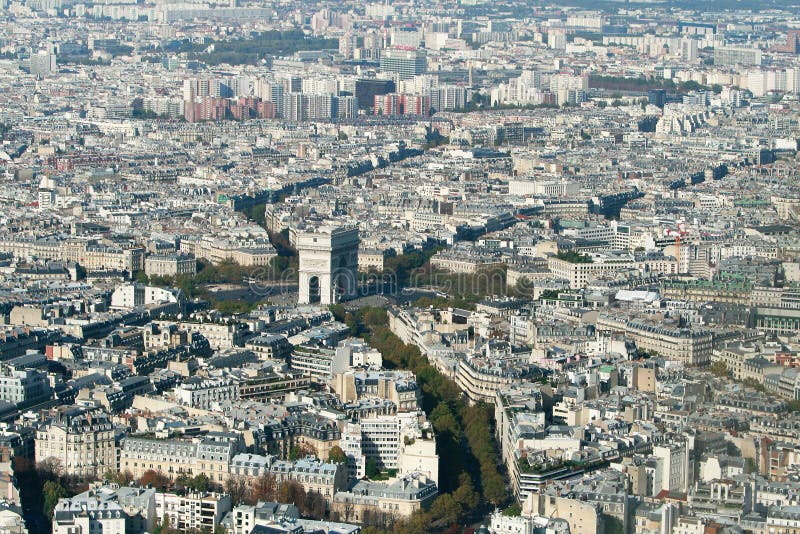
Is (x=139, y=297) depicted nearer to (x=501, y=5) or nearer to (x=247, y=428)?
(x=247, y=428)

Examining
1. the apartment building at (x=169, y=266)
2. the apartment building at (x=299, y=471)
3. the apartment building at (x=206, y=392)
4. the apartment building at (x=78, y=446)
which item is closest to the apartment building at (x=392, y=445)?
the apartment building at (x=299, y=471)

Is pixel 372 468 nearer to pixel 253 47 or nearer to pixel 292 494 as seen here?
pixel 292 494

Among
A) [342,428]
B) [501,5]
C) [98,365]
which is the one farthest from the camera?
[501,5]

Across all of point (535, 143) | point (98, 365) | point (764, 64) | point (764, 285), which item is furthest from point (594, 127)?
point (98, 365)

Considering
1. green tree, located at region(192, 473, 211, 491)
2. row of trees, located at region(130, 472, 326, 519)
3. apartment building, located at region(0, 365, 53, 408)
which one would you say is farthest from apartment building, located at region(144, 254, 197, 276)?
green tree, located at region(192, 473, 211, 491)

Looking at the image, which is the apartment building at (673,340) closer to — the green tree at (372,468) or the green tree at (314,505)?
the green tree at (372,468)

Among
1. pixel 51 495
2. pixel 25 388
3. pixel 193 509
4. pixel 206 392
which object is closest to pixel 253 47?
pixel 25 388
